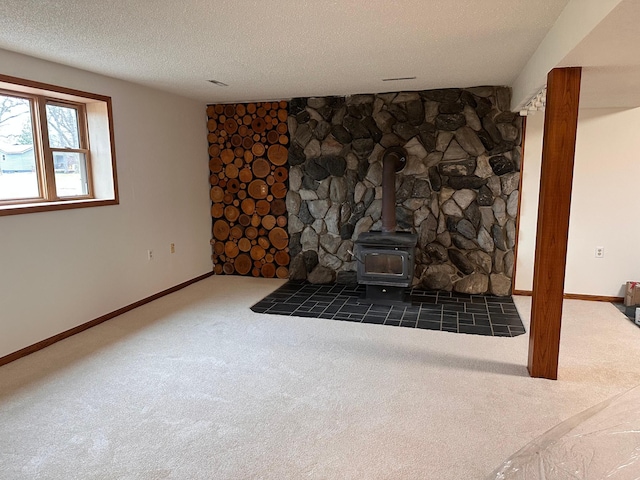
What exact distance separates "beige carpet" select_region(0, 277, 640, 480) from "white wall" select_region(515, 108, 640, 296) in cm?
79

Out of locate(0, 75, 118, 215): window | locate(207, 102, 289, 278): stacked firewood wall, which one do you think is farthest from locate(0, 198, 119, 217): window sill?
locate(207, 102, 289, 278): stacked firewood wall

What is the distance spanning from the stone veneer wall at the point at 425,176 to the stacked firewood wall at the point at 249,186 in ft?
0.74

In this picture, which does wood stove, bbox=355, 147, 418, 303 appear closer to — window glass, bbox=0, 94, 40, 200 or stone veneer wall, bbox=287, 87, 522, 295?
stone veneer wall, bbox=287, 87, 522, 295

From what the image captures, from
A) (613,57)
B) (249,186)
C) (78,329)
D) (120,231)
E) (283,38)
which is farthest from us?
(249,186)

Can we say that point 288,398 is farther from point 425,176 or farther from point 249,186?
point 249,186

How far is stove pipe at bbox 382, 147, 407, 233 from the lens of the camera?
4418mm

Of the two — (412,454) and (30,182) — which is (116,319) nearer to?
(30,182)

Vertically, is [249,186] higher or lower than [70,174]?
lower

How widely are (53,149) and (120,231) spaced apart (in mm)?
881

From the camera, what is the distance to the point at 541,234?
2629mm

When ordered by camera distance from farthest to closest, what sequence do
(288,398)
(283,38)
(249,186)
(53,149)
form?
(249,186) < (53,149) < (283,38) < (288,398)

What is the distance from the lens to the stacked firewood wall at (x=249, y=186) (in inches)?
199

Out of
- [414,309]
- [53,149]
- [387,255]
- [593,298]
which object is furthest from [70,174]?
[593,298]

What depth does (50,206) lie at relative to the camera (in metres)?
3.25
